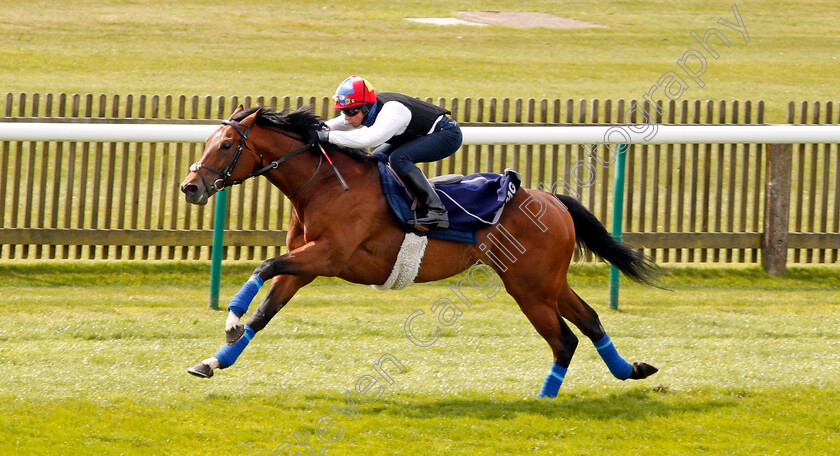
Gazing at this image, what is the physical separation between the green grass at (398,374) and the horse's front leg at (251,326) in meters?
0.29

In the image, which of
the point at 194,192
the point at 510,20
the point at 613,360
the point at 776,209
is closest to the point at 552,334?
the point at 613,360

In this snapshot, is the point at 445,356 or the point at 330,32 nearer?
the point at 445,356

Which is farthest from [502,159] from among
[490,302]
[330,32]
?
[330,32]

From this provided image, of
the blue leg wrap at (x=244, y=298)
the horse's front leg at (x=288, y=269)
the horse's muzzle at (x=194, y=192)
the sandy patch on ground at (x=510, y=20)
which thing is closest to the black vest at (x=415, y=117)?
the horse's front leg at (x=288, y=269)

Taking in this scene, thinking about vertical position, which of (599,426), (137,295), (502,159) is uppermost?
(502,159)

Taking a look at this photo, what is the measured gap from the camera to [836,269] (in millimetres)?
9711

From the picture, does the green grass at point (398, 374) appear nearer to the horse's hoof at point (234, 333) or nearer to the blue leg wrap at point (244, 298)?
the horse's hoof at point (234, 333)

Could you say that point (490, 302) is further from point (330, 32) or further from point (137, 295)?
point (330, 32)

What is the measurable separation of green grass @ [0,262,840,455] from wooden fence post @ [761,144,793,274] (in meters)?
0.48

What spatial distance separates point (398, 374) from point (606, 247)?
1.57m

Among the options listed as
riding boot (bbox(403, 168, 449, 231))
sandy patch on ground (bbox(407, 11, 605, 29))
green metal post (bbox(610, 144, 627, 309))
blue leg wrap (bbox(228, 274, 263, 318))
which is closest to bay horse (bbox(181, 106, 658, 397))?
blue leg wrap (bbox(228, 274, 263, 318))

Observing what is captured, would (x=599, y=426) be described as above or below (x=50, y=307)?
above

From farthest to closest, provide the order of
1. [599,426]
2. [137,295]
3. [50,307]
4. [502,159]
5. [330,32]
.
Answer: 1. [330,32]
2. [502,159]
3. [137,295]
4. [50,307]
5. [599,426]

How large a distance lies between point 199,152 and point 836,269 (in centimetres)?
610
